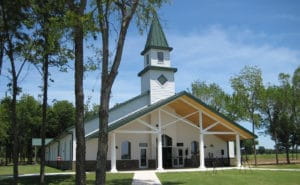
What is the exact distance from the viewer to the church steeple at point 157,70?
100 feet

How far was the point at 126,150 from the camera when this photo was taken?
92.8 ft

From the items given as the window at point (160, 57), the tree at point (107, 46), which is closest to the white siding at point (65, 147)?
the window at point (160, 57)

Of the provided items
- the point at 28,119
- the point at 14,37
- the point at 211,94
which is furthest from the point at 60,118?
the point at 14,37

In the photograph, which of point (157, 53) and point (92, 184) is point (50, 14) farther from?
point (157, 53)

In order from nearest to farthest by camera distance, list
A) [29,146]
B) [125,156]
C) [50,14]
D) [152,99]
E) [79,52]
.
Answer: [79,52]
[50,14]
[125,156]
[152,99]
[29,146]

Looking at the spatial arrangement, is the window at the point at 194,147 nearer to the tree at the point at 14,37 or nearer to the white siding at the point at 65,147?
the white siding at the point at 65,147

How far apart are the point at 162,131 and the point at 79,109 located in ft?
64.8

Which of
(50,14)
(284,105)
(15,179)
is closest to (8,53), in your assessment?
(50,14)

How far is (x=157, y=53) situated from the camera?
1230 inches

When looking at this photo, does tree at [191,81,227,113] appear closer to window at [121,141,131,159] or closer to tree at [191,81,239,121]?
tree at [191,81,239,121]

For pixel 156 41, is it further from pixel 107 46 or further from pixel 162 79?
pixel 107 46

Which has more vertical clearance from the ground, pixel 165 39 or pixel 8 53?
pixel 165 39

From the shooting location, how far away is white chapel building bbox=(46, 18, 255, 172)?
89.4 feet

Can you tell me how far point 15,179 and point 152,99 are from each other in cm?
1656
